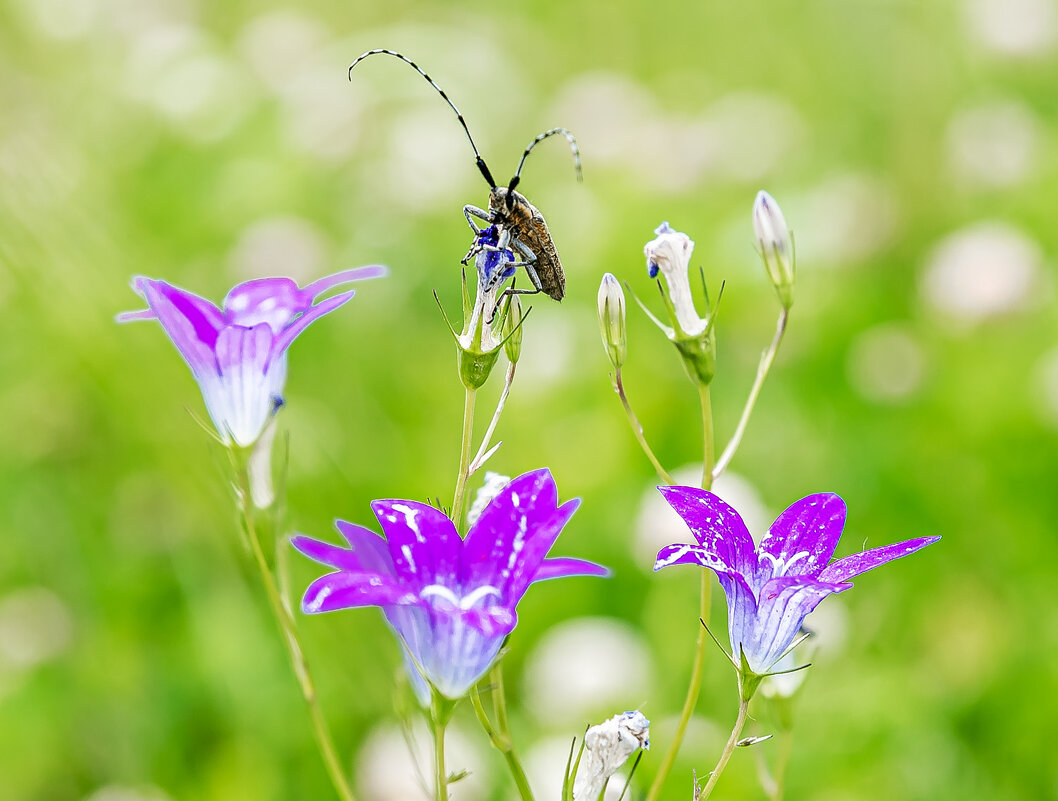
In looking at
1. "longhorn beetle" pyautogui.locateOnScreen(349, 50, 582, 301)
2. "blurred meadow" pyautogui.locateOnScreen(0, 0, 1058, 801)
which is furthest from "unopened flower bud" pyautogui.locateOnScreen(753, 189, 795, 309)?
"blurred meadow" pyautogui.locateOnScreen(0, 0, 1058, 801)

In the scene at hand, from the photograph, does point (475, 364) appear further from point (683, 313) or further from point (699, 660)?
point (699, 660)

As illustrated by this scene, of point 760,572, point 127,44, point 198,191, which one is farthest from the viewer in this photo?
point 127,44

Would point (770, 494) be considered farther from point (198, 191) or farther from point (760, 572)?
point (198, 191)

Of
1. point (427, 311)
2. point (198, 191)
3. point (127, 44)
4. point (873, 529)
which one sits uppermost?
point (127, 44)

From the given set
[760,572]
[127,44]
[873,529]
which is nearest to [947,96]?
[873,529]

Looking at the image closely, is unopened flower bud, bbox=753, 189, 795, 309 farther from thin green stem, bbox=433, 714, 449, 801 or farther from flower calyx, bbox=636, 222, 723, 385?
thin green stem, bbox=433, 714, 449, 801

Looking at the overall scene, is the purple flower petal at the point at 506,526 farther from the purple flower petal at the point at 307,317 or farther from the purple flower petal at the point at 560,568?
the purple flower petal at the point at 307,317

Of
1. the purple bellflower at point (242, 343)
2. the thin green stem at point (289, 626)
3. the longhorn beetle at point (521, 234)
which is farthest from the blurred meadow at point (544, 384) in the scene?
the longhorn beetle at point (521, 234)
